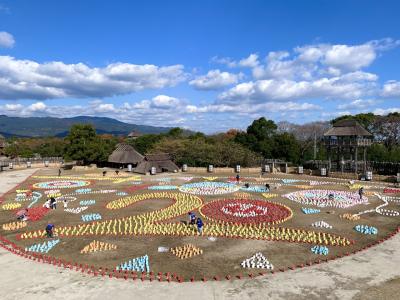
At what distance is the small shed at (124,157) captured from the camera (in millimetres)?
68438

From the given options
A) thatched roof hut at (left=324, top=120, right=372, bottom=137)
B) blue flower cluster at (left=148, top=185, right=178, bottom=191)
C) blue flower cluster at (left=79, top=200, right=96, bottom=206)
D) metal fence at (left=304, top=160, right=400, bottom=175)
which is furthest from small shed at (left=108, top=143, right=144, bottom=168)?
thatched roof hut at (left=324, top=120, right=372, bottom=137)

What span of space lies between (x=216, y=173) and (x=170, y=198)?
921 inches

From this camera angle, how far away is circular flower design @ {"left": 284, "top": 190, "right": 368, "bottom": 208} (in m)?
35.3

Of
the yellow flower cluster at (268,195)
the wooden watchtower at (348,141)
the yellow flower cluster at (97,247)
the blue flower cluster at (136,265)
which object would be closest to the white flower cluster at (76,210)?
the yellow flower cluster at (97,247)

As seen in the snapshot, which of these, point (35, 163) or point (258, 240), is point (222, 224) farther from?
point (35, 163)

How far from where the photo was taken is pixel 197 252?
2138cm

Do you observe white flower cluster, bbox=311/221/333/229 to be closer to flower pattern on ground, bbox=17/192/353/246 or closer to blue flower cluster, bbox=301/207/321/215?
flower pattern on ground, bbox=17/192/353/246

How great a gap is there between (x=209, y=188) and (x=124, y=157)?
2891cm

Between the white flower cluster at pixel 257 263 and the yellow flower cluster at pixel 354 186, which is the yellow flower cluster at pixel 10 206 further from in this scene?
the yellow flower cluster at pixel 354 186

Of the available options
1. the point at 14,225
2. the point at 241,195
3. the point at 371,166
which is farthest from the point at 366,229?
the point at 371,166

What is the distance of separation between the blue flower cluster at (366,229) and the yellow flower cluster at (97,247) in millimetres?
18158

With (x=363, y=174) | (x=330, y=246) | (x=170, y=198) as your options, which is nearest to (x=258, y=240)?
(x=330, y=246)

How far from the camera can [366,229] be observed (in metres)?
25.9

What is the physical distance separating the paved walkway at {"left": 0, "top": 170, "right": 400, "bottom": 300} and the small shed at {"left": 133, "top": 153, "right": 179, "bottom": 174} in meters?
41.3
